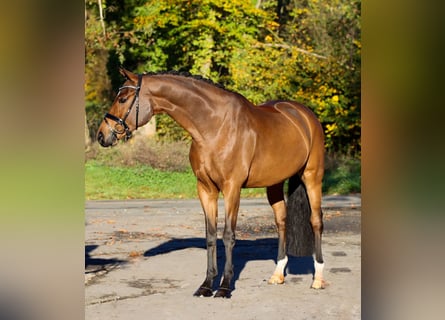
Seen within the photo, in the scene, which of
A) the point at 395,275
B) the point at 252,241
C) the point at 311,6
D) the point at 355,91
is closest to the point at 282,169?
the point at 252,241

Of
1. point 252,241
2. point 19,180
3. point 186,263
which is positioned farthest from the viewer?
point 252,241

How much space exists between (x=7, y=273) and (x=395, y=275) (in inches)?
31.5

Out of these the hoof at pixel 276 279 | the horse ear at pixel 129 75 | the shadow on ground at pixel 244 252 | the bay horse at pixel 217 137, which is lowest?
the shadow on ground at pixel 244 252

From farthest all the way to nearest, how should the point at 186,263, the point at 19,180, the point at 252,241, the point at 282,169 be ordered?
the point at 252,241 < the point at 186,263 < the point at 282,169 < the point at 19,180

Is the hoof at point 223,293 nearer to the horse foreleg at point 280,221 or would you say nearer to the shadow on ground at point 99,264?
the horse foreleg at point 280,221

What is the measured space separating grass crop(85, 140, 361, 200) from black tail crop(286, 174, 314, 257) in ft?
31.2

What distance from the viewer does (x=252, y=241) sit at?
11.0 m

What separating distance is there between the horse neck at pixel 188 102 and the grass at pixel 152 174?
10454 millimetres

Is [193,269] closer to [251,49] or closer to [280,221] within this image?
[280,221]

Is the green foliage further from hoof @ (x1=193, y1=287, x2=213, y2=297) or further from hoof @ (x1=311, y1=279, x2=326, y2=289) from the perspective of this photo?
hoof @ (x1=193, y1=287, x2=213, y2=297)

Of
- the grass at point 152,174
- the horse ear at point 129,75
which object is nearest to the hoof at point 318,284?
the horse ear at point 129,75

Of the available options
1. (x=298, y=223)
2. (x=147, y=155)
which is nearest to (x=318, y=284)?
(x=298, y=223)

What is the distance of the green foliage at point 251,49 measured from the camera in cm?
2273

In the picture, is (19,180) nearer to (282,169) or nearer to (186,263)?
(282,169)
